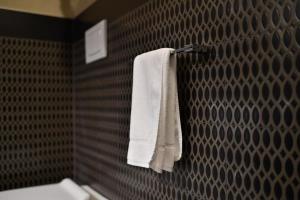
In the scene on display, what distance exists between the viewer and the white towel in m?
1.04

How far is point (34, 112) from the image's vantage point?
2.08m

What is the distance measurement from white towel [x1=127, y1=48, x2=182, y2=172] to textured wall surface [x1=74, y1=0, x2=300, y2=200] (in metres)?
0.06

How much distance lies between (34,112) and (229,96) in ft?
5.10

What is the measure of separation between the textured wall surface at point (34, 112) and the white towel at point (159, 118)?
118 cm

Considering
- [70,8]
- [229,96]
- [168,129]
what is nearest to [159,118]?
[168,129]

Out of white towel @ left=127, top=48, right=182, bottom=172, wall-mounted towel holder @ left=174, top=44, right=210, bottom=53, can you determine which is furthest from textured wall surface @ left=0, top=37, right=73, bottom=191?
wall-mounted towel holder @ left=174, top=44, right=210, bottom=53

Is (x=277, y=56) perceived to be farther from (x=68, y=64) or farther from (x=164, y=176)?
(x=68, y=64)

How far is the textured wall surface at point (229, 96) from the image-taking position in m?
0.76

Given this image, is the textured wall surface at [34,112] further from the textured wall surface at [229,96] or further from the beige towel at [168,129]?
the beige towel at [168,129]

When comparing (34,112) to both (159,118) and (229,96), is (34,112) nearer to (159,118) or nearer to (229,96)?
(159,118)

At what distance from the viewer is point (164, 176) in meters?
1.23

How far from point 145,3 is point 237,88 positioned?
68cm

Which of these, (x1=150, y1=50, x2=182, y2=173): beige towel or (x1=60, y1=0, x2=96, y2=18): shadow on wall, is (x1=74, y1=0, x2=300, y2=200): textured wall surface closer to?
(x1=150, y1=50, x2=182, y2=173): beige towel

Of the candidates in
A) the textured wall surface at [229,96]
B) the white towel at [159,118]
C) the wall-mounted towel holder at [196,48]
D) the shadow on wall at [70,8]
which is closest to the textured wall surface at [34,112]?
the shadow on wall at [70,8]
